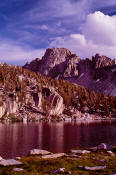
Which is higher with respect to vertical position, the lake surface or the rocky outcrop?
the rocky outcrop

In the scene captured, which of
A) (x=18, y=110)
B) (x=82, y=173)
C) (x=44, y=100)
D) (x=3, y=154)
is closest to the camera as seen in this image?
(x=82, y=173)

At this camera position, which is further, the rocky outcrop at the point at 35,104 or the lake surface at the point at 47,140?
the rocky outcrop at the point at 35,104

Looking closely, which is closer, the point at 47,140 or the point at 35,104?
the point at 47,140

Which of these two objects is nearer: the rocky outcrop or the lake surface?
the lake surface

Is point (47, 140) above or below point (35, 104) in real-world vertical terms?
below

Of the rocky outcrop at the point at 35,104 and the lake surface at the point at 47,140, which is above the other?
the rocky outcrop at the point at 35,104

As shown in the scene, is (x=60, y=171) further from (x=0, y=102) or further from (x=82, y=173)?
(x=0, y=102)

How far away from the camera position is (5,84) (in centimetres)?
17538

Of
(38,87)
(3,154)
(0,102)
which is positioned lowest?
(3,154)

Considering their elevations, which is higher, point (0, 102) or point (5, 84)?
point (5, 84)

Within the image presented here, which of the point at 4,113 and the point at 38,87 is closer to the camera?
the point at 4,113

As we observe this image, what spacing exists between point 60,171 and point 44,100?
16984cm

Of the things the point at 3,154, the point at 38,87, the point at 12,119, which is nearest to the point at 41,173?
the point at 3,154

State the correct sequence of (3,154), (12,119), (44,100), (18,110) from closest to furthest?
(3,154)
(12,119)
(18,110)
(44,100)
